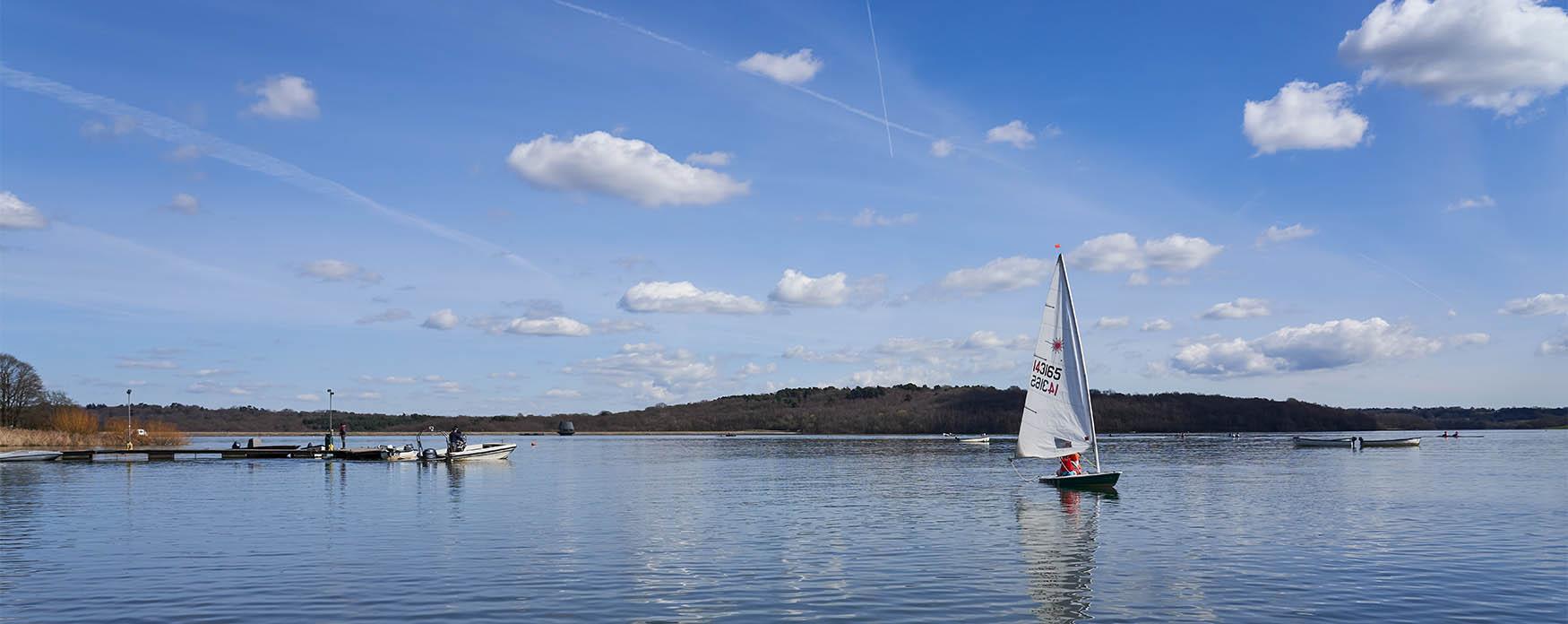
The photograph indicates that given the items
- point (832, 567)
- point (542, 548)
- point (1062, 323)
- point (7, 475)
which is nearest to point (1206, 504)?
point (1062, 323)

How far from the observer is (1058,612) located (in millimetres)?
26703

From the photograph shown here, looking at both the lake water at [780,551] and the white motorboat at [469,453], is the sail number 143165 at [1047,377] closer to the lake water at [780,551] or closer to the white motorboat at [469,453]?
the lake water at [780,551]

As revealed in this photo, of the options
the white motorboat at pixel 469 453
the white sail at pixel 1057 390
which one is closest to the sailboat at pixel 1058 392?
the white sail at pixel 1057 390

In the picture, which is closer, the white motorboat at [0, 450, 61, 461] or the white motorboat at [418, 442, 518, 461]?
the white motorboat at [418, 442, 518, 461]

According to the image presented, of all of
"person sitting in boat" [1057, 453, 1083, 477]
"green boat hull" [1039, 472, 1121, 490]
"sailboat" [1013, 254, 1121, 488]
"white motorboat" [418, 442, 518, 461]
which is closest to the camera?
"sailboat" [1013, 254, 1121, 488]

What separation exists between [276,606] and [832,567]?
50.7 ft

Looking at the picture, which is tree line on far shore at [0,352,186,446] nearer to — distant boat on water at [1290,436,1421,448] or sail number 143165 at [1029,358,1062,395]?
sail number 143165 at [1029,358,1062,395]

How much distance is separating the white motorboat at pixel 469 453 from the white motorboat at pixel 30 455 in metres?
37.2

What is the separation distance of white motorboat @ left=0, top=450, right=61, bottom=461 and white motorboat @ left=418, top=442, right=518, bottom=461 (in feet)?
122

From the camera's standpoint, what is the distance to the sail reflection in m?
27.9

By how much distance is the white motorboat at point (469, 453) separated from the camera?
102738 mm

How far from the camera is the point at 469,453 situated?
351ft

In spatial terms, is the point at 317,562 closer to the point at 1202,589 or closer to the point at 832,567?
the point at 832,567

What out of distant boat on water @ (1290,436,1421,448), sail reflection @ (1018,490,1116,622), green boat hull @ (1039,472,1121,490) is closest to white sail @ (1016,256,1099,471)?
green boat hull @ (1039,472,1121,490)
